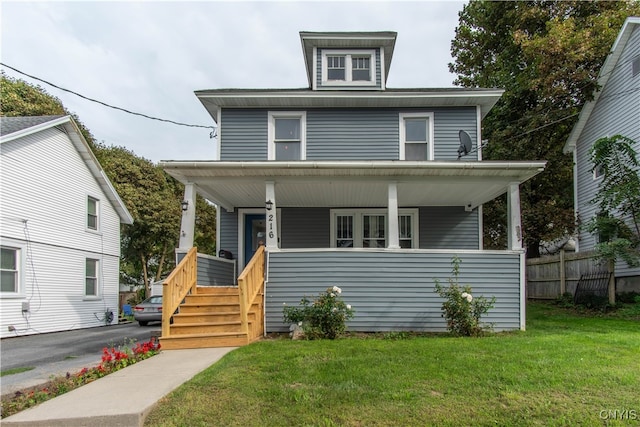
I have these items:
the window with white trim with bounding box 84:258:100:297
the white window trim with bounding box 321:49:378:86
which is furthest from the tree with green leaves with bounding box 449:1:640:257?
the window with white trim with bounding box 84:258:100:297

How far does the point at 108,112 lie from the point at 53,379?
843cm

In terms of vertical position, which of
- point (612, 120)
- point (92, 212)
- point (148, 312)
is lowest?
point (148, 312)

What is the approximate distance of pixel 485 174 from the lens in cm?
A: 809

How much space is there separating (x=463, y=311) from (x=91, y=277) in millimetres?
12982

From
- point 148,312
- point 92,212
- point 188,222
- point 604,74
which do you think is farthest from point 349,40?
point 92,212

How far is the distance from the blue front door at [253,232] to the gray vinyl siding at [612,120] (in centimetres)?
985

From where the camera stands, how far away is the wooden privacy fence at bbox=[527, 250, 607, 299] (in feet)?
40.5

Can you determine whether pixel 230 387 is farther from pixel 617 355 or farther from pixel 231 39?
pixel 231 39

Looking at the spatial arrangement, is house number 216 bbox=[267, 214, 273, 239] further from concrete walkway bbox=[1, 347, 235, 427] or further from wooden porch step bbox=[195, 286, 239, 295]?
concrete walkway bbox=[1, 347, 235, 427]

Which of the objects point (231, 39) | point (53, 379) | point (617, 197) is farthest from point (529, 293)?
point (53, 379)

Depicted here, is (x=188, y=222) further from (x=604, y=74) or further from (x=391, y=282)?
(x=604, y=74)

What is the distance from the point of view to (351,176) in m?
8.23

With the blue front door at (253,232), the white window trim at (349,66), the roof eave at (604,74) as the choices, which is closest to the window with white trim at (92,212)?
the blue front door at (253,232)

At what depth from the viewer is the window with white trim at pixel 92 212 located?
1439cm
